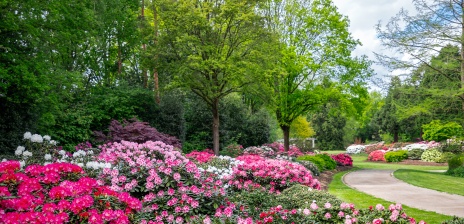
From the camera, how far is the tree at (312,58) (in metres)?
18.0

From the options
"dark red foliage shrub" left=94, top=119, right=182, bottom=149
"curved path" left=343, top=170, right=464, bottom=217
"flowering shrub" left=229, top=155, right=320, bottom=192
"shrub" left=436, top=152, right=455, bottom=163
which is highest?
"dark red foliage shrub" left=94, top=119, right=182, bottom=149

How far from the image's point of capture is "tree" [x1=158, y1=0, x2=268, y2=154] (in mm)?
14656

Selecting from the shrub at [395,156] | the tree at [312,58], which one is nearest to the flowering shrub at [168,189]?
the tree at [312,58]

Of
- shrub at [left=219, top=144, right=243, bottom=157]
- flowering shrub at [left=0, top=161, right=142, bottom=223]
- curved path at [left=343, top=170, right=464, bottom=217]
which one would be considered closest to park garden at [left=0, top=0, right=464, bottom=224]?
flowering shrub at [left=0, top=161, right=142, bottom=223]

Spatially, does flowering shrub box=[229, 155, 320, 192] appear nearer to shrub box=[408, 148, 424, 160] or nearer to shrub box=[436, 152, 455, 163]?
shrub box=[436, 152, 455, 163]

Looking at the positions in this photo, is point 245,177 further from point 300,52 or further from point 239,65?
point 300,52

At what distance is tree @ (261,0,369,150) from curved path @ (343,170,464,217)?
6.60m

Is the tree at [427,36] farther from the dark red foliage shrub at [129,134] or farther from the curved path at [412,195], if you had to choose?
the dark red foliage shrub at [129,134]

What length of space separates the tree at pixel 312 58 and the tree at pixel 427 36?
83.1 inches

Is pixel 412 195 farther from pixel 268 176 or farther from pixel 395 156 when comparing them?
pixel 395 156

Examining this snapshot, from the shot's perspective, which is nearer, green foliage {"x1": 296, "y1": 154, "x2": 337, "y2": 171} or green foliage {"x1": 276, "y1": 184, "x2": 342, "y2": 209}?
green foliage {"x1": 276, "y1": 184, "x2": 342, "y2": 209}

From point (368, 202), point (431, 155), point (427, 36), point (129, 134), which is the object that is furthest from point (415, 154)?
point (129, 134)

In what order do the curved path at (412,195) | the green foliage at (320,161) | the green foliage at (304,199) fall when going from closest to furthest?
the green foliage at (304,199), the curved path at (412,195), the green foliage at (320,161)

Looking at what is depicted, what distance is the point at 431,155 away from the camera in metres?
22.6
